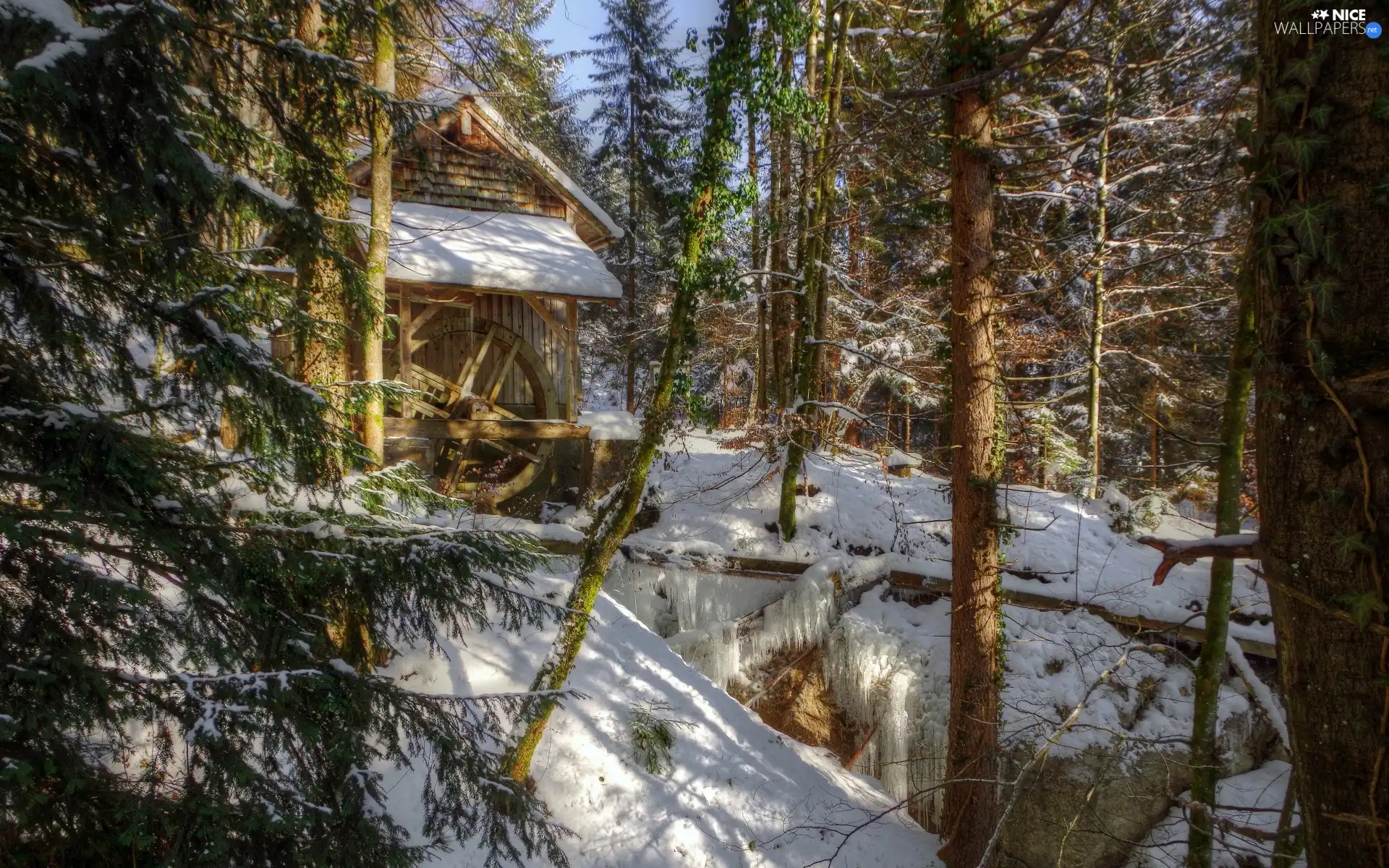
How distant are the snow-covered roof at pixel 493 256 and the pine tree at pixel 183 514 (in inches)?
217

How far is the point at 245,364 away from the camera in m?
2.84

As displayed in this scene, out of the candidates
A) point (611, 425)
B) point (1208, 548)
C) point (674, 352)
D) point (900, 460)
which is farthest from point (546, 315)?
point (1208, 548)

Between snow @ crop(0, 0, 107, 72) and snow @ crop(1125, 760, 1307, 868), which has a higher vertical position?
snow @ crop(0, 0, 107, 72)

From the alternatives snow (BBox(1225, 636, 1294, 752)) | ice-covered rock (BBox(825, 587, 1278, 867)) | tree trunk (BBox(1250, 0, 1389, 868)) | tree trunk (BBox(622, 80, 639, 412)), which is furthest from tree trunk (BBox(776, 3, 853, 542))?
tree trunk (BBox(622, 80, 639, 412))

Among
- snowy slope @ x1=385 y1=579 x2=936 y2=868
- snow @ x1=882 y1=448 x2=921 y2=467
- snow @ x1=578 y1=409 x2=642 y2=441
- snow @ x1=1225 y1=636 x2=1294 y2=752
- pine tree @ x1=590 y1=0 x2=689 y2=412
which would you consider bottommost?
snowy slope @ x1=385 y1=579 x2=936 y2=868

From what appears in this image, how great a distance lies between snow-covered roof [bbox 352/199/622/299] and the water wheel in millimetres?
1496

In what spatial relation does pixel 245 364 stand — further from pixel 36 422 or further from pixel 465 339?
pixel 465 339

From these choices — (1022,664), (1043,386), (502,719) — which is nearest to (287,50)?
(502,719)

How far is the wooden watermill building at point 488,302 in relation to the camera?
934 cm

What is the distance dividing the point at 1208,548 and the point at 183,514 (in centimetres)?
345

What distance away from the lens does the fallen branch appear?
1.52m

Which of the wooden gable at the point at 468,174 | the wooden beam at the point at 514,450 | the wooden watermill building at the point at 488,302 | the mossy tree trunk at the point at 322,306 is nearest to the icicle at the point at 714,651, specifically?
the wooden watermill building at the point at 488,302

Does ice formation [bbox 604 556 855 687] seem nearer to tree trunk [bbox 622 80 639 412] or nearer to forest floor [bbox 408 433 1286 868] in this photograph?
forest floor [bbox 408 433 1286 868]

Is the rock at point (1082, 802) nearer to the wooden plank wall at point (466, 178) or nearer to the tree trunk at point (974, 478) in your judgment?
the tree trunk at point (974, 478)
